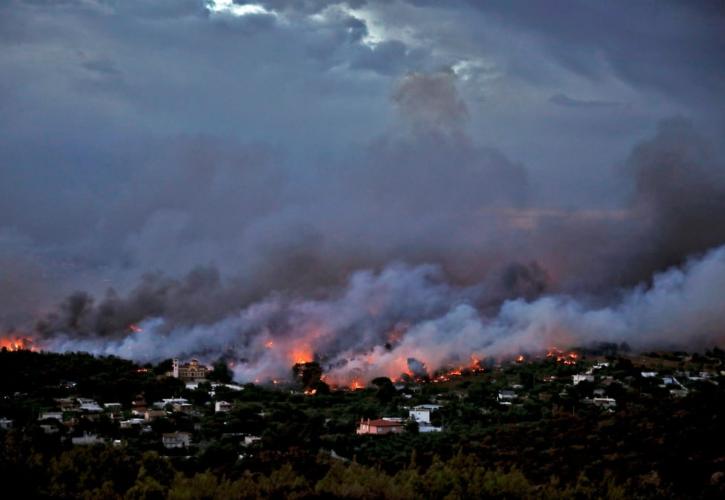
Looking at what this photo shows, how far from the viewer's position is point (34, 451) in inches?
653

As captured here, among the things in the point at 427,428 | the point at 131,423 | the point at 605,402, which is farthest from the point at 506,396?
the point at 131,423

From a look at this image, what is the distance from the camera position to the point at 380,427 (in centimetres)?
4097

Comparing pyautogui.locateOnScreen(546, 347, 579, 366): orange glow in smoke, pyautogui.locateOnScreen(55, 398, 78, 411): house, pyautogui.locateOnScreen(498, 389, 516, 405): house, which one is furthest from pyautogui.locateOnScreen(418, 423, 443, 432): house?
pyautogui.locateOnScreen(546, 347, 579, 366): orange glow in smoke

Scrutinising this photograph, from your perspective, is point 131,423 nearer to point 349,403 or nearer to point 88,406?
point 88,406

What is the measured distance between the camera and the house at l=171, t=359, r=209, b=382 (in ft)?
201

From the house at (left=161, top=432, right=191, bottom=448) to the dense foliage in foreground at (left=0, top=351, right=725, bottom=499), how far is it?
45 cm

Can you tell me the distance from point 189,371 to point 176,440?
90.7 feet

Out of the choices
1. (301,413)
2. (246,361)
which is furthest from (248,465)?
(246,361)

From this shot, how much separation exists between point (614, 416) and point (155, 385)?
1134 inches

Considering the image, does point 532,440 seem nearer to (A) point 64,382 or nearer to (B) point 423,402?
(B) point 423,402

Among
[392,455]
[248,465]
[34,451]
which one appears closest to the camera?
[34,451]

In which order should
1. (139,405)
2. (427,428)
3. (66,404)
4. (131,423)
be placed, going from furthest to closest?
(139,405) → (66,404) → (427,428) → (131,423)

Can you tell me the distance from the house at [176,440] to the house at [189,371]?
24.0m

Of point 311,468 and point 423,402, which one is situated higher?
point 423,402
